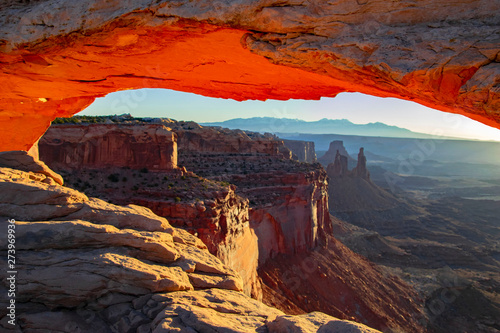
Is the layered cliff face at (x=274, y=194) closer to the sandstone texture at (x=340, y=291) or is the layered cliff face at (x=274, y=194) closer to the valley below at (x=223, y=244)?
the valley below at (x=223, y=244)

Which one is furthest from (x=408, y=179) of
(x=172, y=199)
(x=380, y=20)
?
(x=380, y=20)

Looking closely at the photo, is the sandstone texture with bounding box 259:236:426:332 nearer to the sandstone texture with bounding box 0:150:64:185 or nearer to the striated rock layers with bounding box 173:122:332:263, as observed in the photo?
the striated rock layers with bounding box 173:122:332:263

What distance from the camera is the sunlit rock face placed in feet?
14.5

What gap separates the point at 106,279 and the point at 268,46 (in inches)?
184

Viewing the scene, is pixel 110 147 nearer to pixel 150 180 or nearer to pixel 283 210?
pixel 150 180

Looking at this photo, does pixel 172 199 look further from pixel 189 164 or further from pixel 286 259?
pixel 286 259

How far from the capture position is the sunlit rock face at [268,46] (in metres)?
4.43

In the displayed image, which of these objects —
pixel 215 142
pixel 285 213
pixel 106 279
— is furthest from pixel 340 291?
pixel 106 279

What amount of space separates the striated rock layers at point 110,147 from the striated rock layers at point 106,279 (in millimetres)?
15443

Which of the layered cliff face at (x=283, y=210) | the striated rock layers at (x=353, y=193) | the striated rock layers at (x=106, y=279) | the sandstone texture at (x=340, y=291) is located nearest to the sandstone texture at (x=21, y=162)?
the striated rock layers at (x=106, y=279)

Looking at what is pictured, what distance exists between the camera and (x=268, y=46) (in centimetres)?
556

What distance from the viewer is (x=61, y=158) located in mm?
20812

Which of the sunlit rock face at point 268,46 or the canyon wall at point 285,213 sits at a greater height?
the sunlit rock face at point 268,46

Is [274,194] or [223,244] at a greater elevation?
[274,194]
